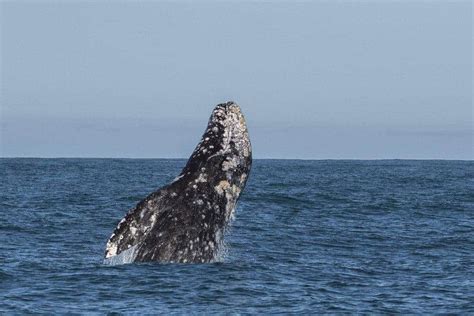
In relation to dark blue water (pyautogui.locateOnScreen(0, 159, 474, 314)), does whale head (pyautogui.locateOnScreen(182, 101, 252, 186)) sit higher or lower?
higher

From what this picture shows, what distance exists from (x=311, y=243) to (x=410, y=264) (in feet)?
13.8

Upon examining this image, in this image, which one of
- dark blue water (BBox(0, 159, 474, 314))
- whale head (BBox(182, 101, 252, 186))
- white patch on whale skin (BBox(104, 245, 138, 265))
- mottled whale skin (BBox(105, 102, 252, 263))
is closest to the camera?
dark blue water (BBox(0, 159, 474, 314))

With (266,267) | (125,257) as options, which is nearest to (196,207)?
(125,257)

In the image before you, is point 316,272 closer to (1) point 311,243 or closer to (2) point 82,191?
(1) point 311,243

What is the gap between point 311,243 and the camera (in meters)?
25.7

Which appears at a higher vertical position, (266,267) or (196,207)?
(196,207)

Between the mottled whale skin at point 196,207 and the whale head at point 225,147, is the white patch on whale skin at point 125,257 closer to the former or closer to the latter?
the mottled whale skin at point 196,207

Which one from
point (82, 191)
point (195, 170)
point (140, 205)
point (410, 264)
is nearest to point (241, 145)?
point (195, 170)

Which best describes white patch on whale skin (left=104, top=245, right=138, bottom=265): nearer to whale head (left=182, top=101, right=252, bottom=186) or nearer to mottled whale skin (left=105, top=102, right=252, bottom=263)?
mottled whale skin (left=105, top=102, right=252, bottom=263)

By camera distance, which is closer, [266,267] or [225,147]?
[225,147]

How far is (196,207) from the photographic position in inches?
692

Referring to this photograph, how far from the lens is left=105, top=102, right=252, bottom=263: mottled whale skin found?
1702cm

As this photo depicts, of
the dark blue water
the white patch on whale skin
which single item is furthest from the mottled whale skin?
the dark blue water

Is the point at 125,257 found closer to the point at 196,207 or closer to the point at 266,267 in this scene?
the point at 196,207
